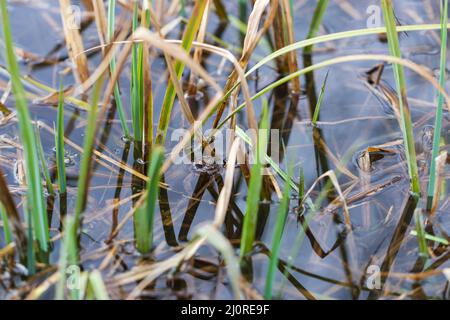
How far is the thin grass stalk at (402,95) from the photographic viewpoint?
1.55 m

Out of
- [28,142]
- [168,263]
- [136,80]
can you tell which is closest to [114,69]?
[136,80]

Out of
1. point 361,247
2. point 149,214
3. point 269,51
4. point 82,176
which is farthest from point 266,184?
point 269,51

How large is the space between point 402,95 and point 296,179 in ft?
1.41

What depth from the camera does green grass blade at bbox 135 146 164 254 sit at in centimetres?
131

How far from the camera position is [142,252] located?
1573 mm

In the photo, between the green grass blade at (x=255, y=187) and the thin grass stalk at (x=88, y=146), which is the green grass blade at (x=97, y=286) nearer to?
the thin grass stalk at (x=88, y=146)

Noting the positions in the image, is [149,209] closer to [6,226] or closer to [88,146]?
[88,146]

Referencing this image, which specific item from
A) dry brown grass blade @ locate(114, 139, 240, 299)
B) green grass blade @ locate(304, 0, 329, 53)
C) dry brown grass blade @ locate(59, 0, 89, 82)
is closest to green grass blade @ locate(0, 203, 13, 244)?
dry brown grass blade @ locate(114, 139, 240, 299)

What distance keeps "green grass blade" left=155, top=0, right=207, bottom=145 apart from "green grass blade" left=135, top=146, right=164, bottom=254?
0.33 metres

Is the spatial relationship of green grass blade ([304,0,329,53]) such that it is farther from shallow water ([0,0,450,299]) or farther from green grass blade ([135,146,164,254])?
green grass blade ([135,146,164,254])

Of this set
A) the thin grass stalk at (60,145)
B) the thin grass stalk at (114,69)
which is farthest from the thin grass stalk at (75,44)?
the thin grass stalk at (60,145)

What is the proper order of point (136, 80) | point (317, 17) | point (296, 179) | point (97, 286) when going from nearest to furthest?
1. point (97, 286)
2. point (136, 80)
3. point (296, 179)
4. point (317, 17)

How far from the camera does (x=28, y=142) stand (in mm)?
1327
